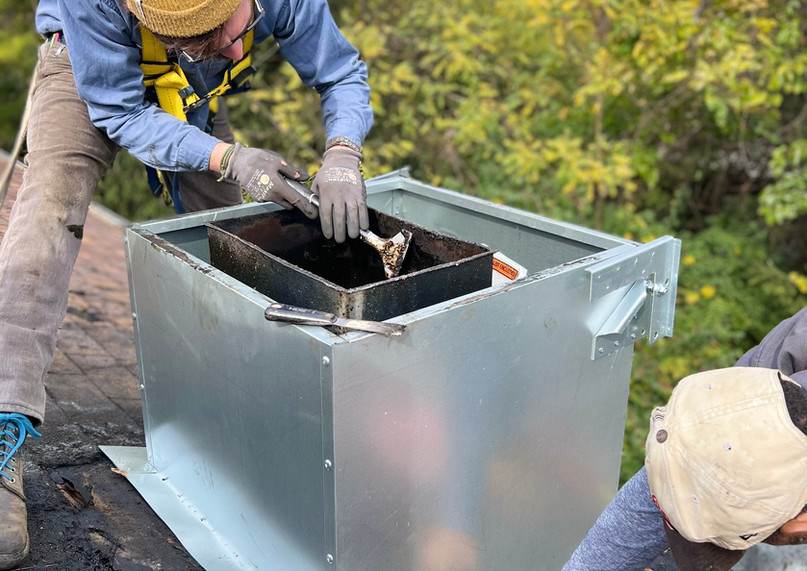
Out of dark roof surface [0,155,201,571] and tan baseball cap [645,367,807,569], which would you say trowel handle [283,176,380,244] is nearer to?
dark roof surface [0,155,201,571]

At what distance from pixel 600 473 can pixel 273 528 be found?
1.06m

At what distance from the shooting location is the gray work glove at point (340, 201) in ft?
7.25

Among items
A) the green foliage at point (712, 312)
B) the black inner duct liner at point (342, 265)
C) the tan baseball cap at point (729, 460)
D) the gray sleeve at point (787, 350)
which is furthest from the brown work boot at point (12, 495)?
the green foliage at point (712, 312)

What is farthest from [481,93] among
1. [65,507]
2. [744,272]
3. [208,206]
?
[65,507]

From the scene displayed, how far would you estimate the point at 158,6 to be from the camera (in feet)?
6.46

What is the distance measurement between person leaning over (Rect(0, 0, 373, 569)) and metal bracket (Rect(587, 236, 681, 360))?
2.44 feet

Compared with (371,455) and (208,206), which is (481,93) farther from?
(371,455)

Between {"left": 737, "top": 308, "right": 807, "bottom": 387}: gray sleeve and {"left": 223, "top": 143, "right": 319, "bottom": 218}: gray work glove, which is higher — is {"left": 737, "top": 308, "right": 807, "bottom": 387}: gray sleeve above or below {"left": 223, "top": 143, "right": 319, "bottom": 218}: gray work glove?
below

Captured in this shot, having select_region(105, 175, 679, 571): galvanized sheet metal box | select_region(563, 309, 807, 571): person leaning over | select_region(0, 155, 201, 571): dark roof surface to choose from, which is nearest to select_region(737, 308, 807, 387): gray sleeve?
select_region(563, 309, 807, 571): person leaning over

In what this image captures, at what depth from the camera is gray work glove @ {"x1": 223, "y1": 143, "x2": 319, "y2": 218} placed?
217 cm

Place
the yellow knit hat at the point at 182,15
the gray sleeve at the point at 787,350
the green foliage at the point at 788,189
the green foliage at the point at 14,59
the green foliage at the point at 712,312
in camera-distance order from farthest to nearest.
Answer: the green foliage at the point at 14,59
the green foliage at the point at 712,312
the green foliage at the point at 788,189
the yellow knit hat at the point at 182,15
the gray sleeve at the point at 787,350

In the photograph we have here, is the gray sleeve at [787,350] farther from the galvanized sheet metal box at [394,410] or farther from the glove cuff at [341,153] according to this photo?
the glove cuff at [341,153]

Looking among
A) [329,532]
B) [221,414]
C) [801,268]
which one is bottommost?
[801,268]

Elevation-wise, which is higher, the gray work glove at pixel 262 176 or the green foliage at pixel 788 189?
the gray work glove at pixel 262 176
